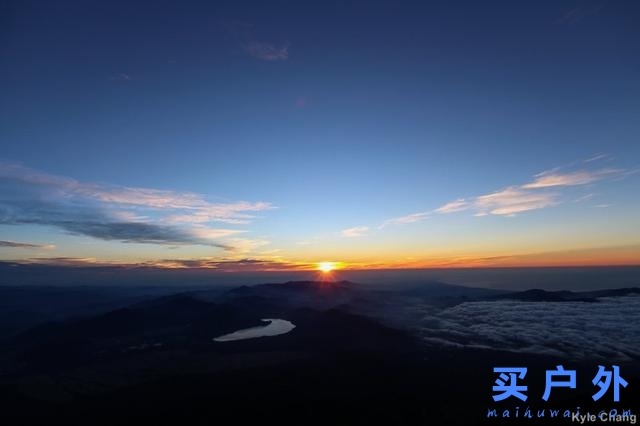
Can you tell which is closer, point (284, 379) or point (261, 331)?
point (284, 379)

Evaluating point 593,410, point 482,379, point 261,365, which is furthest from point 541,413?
point 261,365

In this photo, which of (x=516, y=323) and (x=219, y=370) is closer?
(x=219, y=370)

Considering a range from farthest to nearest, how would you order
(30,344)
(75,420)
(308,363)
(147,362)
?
1. (30,344)
2. (147,362)
3. (308,363)
4. (75,420)

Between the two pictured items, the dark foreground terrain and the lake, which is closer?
the dark foreground terrain

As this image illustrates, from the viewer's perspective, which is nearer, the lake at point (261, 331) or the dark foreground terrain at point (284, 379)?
the dark foreground terrain at point (284, 379)

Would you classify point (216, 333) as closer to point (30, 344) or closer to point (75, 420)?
point (30, 344)

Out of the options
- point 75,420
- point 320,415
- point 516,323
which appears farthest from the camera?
point 516,323

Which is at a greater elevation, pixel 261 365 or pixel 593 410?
pixel 593 410

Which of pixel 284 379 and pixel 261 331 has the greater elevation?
pixel 284 379
